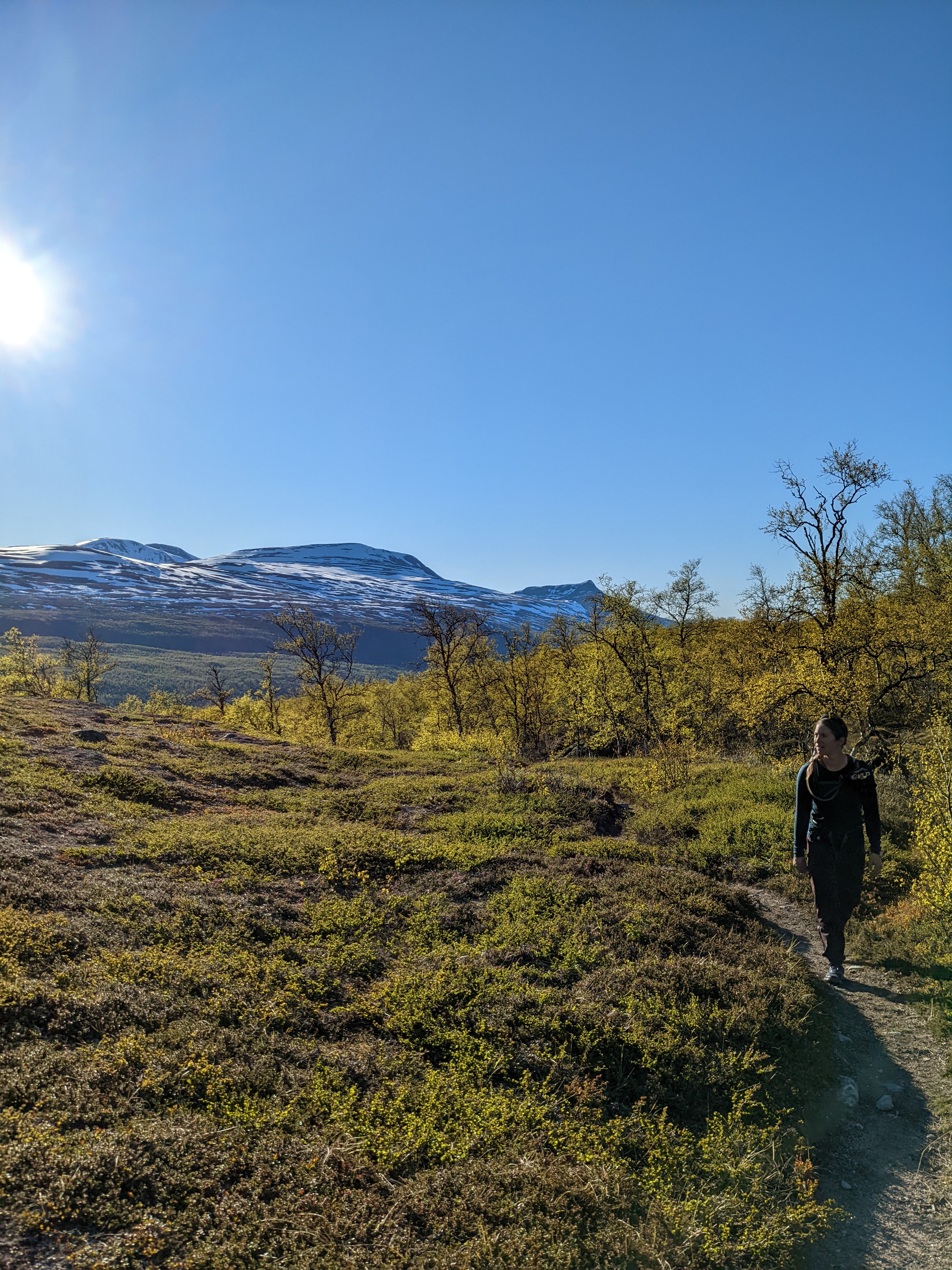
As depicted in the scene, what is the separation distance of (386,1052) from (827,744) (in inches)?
277

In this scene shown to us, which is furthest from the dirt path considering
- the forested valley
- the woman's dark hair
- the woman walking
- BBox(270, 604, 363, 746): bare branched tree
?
BBox(270, 604, 363, 746): bare branched tree

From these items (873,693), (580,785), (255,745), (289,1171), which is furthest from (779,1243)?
(255,745)

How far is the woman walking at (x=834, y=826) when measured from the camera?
27.3 ft

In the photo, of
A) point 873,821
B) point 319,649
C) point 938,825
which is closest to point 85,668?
point 319,649

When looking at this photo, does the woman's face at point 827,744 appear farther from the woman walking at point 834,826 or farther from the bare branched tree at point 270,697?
the bare branched tree at point 270,697

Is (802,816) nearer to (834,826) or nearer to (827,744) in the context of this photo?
(834,826)

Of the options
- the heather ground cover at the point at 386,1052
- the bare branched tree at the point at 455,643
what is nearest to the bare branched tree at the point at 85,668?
the bare branched tree at the point at 455,643

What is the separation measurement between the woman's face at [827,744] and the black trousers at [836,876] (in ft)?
3.88

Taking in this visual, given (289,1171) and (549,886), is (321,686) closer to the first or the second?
(549,886)

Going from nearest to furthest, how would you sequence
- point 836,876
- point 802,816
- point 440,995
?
point 440,995 < point 836,876 < point 802,816

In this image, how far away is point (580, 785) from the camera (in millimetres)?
18859

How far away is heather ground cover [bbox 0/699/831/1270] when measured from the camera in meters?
4.28

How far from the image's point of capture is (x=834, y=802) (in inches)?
335

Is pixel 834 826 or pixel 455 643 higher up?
pixel 455 643
